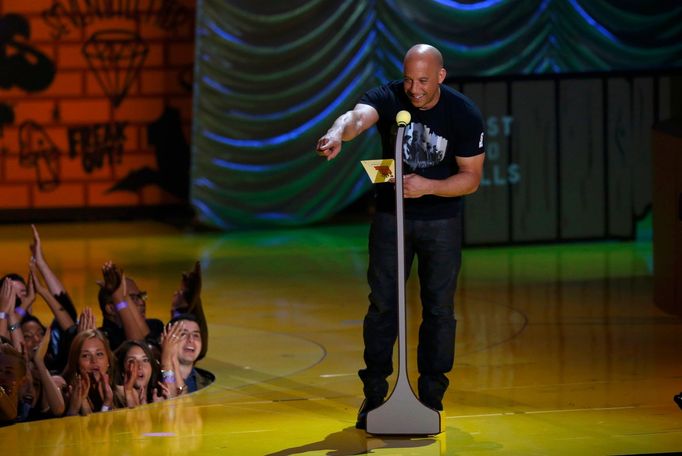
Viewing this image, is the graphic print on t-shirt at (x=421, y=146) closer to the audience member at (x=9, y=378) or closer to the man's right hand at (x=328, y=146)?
the man's right hand at (x=328, y=146)

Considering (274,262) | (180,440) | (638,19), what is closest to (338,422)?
(180,440)

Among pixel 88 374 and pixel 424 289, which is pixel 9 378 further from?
pixel 424 289

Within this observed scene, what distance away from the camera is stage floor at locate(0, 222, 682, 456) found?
208 inches

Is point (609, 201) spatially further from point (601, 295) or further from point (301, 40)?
point (301, 40)

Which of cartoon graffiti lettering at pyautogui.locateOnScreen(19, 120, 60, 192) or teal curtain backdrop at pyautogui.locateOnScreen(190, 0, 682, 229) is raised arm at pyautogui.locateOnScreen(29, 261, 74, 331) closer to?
teal curtain backdrop at pyautogui.locateOnScreen(190, 0, 682, 229)

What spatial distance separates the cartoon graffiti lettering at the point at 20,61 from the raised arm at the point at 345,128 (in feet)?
29.7

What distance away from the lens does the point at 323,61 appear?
1301 cm

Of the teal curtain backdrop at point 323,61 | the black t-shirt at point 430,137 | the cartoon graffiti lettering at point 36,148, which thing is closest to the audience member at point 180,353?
the black t-shirt at point 430,137

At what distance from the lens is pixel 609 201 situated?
11336mm

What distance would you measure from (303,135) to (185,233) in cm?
151

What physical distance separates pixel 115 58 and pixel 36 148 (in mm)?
1232

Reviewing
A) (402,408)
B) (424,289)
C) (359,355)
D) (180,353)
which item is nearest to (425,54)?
(424,289)

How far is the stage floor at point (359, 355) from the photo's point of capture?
528 centimetres

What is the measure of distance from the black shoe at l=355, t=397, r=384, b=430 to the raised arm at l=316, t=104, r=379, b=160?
1.07 meters
